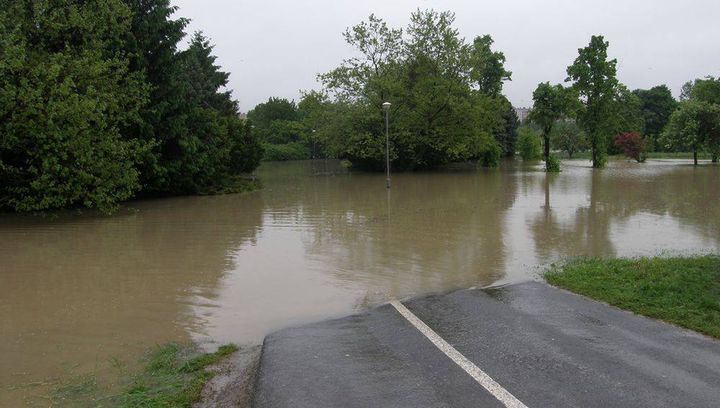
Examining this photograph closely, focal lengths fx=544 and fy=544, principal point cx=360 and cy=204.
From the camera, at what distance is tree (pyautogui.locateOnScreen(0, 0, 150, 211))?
14703mm

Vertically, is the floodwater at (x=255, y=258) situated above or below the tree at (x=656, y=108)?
below

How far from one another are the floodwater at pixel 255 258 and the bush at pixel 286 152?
206 ft

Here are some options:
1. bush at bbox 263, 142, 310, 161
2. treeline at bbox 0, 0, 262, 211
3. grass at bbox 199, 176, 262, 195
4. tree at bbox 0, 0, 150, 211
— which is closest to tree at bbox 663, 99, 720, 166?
grass at bbox 199, 176, 262, 195

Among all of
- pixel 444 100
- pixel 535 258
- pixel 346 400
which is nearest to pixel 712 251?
pixel 535 258

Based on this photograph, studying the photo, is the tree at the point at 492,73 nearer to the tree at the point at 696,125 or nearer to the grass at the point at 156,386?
the tree at the point at 696,125

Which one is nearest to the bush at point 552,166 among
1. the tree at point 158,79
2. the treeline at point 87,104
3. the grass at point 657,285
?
the treeline at point 87,104

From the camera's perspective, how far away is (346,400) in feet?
13.2

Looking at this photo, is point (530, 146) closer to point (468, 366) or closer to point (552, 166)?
point (552, 166)

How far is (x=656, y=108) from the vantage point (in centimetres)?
8038

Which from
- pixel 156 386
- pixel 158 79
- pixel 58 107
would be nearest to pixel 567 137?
pixel 158 79

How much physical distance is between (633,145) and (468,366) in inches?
2383

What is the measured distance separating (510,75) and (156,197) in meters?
42.9

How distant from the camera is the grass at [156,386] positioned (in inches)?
167

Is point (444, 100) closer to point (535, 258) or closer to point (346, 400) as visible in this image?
point (535, 258)
